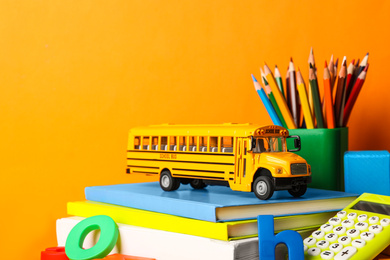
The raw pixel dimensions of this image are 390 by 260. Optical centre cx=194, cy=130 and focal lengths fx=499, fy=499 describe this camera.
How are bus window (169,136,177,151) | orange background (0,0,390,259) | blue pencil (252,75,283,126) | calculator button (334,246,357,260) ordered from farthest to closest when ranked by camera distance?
orange background (0,0,390,259)
blue pencil (252,75,283,126)
bus window (169,136,177,151)
calculator button (334,246,357,260)

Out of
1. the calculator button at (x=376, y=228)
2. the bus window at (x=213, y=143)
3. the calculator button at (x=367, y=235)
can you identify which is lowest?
the calculator button at (x=367, y=235)

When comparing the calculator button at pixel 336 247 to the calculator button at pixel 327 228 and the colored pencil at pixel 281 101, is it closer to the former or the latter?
the calculator button at pixel 327 228

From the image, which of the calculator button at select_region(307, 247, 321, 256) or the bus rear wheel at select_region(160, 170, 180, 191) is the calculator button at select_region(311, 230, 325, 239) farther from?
the bus rear wheel at select_region(160, 170, 180, 191)

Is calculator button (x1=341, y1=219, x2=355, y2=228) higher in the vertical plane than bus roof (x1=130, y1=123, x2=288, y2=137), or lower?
lower

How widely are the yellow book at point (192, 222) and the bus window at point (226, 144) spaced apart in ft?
0.35

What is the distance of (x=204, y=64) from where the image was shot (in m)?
1.11

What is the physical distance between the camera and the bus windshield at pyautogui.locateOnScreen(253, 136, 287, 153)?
618mm

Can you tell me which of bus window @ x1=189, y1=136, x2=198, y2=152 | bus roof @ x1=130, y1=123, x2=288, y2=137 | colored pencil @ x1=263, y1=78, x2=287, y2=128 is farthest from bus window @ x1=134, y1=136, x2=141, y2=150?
colored pencil @ x1=263, y1=78, x2=287, y2=128

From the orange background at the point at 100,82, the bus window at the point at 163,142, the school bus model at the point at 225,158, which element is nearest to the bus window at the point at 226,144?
the school bus model at the point at 225,158

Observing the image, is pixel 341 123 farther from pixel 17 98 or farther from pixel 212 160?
pixel 17 98

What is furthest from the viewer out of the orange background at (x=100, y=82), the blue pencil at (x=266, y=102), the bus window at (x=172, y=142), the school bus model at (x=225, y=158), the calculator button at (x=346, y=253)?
the orange background at (x=100, y=82)

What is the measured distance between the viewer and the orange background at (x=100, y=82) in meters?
1.08

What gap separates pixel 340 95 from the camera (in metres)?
0.78

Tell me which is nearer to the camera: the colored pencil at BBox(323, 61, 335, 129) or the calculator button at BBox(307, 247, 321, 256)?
Answer: the calculator button at BBox(307, 247, 321, 256)
